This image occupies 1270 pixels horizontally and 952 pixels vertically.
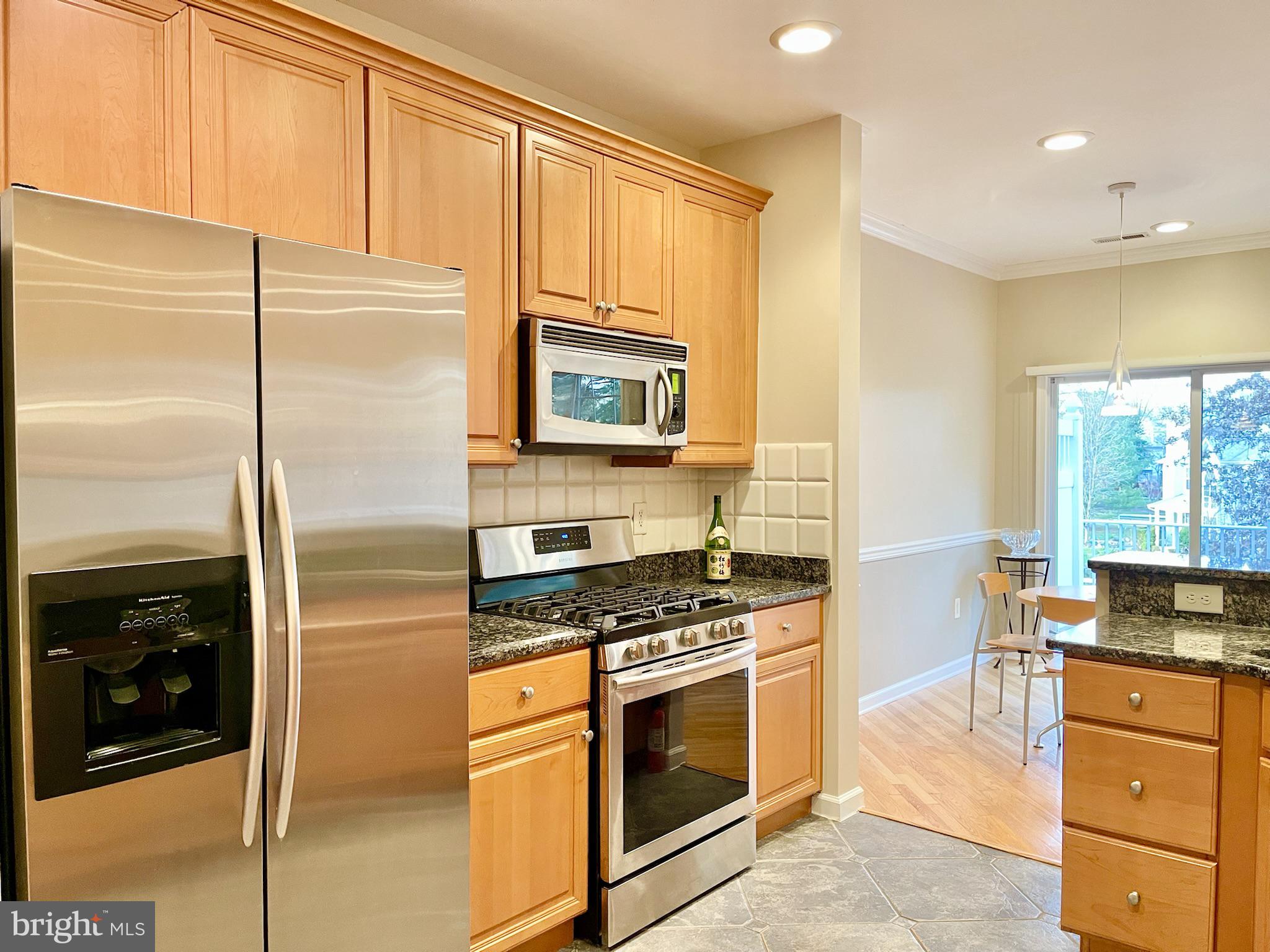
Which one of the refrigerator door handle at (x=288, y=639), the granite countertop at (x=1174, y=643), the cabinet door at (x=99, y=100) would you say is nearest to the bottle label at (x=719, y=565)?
the granite countertop at (x=1174, y=643)

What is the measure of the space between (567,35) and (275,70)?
980 millimetres

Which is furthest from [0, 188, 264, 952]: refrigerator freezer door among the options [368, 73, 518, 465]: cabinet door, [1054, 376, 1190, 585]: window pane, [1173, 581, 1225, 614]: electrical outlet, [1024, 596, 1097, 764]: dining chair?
[1054, 376, 1190, 585]: window pane

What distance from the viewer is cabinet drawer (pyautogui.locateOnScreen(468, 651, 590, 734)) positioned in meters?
2.11

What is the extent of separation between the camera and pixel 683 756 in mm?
2633

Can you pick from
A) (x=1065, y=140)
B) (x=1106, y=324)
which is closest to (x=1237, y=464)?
(x=1106, y=324)

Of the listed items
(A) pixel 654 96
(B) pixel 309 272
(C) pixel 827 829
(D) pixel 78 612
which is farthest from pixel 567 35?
(C) pixel 827 829

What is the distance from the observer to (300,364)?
1642mm

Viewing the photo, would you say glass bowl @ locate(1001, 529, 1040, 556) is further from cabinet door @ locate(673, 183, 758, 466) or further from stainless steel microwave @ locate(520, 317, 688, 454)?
stainless steel microwave @ locate(520, 317, 688, 454)

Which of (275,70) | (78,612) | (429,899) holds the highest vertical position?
(275,70)

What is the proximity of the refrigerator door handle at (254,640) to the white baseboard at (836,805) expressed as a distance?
239cm

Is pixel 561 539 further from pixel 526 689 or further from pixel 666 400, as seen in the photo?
pixel 526 689

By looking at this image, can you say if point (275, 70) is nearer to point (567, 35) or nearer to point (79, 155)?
point (79, 155)

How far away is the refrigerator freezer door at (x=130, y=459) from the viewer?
132cm

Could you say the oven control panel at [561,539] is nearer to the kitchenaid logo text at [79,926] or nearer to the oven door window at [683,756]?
the oven door window at [683,756]
